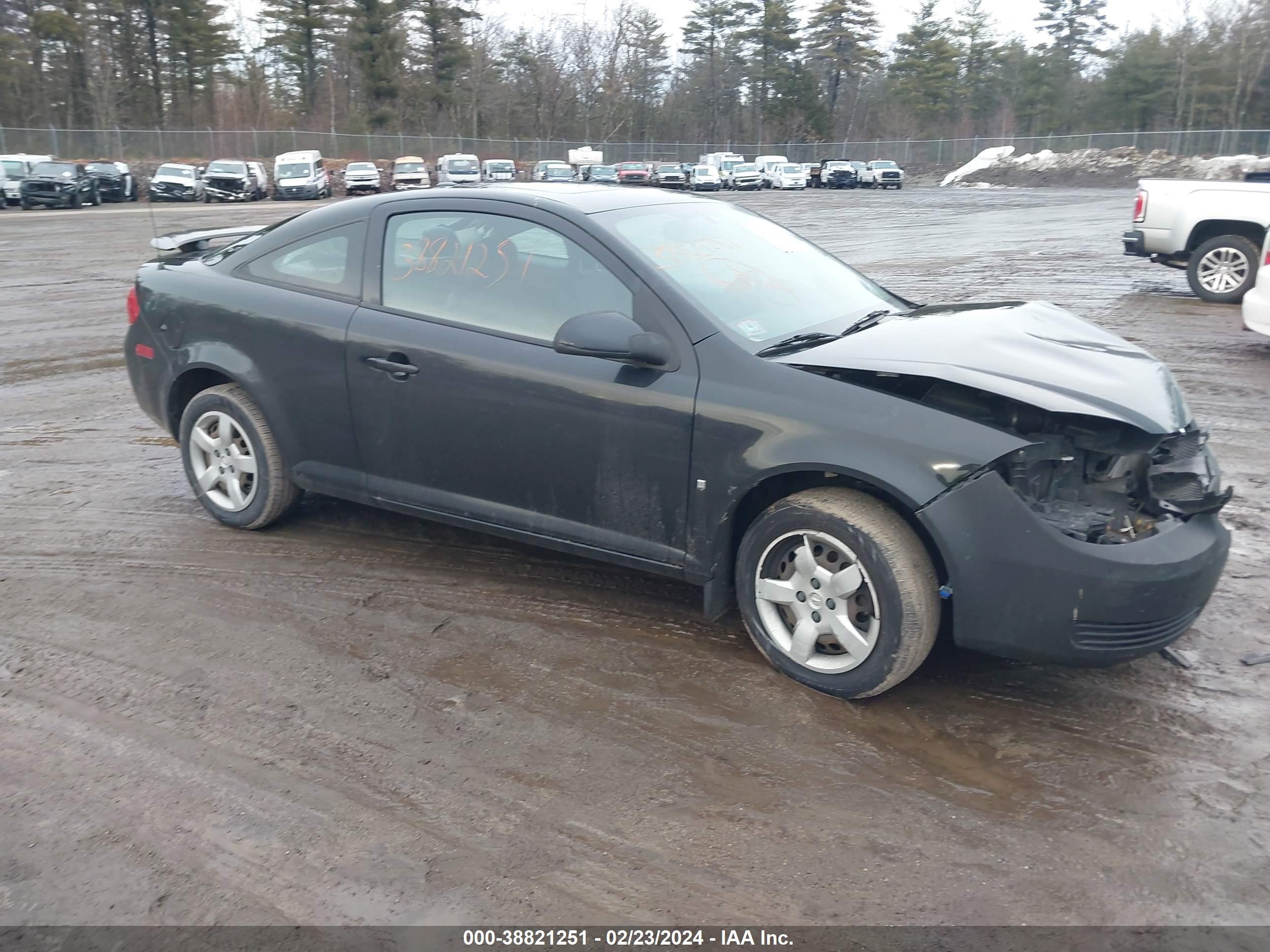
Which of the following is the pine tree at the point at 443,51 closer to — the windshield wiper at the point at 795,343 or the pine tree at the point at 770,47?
the pine tree at the point at 770,47

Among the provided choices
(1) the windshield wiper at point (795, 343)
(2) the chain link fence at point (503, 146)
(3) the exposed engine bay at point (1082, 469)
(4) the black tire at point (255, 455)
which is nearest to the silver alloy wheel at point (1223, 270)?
(3) the exposed engine bay at point (1082, 469)

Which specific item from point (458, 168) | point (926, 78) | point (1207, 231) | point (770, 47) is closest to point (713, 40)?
point (770, 47)

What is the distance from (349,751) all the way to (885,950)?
179 cm

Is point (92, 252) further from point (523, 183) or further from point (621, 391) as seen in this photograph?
point (621, 391)

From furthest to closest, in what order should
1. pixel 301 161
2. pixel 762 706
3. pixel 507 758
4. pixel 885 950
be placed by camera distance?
pixel 301 161 < pixel 762 706 < pixel 507 758 < pixel 885 950

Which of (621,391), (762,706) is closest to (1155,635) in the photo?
(762,706)

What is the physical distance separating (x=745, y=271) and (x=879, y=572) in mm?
1579

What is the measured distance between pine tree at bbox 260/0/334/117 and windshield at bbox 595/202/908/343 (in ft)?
230

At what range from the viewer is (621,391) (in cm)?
395

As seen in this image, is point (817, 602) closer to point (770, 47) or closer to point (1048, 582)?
point (1048, 582)

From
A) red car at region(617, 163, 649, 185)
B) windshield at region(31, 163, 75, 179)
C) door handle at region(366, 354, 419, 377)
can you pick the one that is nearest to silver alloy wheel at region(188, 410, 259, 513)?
door handle at region(366, 354, 419, 377)

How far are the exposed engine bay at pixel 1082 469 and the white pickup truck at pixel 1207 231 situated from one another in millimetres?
10097

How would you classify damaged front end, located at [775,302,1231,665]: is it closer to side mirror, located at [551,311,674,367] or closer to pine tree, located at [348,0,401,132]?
side mirror, located at [551,311,674,367]

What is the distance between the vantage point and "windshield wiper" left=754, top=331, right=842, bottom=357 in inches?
154
